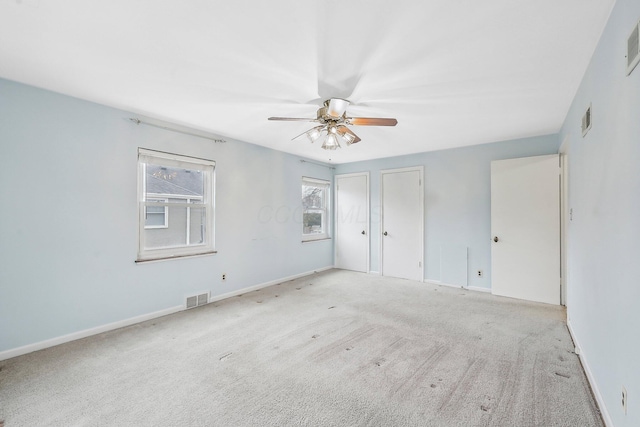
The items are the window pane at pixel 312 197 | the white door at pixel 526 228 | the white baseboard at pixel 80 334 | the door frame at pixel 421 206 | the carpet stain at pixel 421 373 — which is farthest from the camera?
the window pane at pixel 312 197

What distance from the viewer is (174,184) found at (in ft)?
12.3

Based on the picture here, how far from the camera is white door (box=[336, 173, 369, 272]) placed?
5.99 m

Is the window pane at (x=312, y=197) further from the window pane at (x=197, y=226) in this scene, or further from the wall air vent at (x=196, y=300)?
the wall air vent at (x=196, y=300)

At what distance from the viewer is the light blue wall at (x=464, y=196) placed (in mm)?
4453

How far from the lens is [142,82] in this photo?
251 cm

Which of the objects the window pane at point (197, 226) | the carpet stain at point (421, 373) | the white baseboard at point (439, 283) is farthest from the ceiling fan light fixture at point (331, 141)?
the white baseboard at point (439, 283)

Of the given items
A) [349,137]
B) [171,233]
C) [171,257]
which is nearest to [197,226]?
[171,233]

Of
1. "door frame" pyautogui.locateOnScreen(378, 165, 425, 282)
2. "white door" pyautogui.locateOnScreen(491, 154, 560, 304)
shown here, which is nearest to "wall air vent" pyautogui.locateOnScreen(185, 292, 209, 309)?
"door frame" pyautogui.locateOnScreen(378, 165, 425, 282)

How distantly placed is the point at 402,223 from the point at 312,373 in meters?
3.81

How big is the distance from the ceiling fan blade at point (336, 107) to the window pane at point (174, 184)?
231cm

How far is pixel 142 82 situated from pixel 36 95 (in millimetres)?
1091

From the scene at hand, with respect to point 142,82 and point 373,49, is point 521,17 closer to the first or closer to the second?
point 373,49

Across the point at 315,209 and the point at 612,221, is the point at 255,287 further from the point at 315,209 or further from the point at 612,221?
the point at 612,221

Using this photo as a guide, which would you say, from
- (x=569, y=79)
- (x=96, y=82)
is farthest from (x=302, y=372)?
(x=569, y=79)
